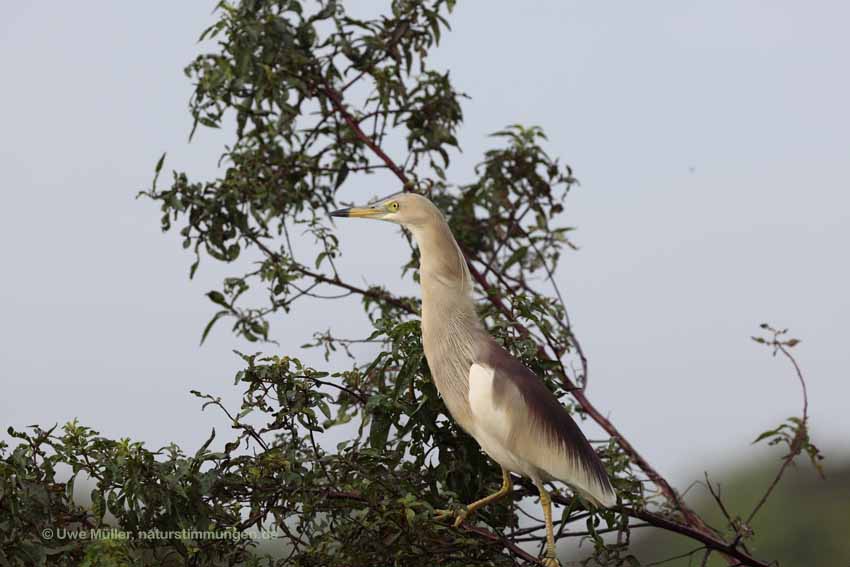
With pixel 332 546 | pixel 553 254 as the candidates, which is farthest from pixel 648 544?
pixel 332 546

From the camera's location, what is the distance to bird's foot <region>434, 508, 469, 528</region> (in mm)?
2818

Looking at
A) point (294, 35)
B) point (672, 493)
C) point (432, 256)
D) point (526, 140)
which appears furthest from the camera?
point (526, 140)

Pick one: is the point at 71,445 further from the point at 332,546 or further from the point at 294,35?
the point at 294,35

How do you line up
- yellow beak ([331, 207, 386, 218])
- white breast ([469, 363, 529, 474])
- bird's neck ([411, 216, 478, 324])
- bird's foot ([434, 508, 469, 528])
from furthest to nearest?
yellow beak ([331, 207, 386, 218])
bird's neck ([411, 216, 478, 324])
white breast ([469, 363, 529, 474])
bird's foot ([434, 508, 469, 528])

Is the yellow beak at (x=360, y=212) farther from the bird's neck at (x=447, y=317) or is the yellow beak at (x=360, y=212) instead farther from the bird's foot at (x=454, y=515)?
the bird's foot at (x=454, y=515)

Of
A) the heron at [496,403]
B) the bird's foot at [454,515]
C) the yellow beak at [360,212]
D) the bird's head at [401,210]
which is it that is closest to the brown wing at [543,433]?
the heron at [496,403]

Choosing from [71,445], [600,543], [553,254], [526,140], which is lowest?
[600,543]

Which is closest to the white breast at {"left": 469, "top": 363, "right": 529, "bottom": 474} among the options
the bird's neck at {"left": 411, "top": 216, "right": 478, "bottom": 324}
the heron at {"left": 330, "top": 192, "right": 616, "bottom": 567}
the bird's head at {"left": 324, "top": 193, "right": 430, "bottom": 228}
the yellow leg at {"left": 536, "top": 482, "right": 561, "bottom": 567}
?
the heron at {"left": 330, "top": 192, "right": 616, "bottom": 567}

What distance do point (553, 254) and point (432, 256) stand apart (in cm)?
151

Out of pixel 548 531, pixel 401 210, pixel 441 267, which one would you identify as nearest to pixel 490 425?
pixel 548 531

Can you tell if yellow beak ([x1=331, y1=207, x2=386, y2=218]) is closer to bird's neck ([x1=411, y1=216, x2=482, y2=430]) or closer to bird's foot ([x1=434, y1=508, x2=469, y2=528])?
bird's neck ([x1=411, y1=216, x2=482, y2=430])

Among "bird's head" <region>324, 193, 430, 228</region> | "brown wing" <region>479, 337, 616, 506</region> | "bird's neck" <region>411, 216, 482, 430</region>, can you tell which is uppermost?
"bird's head" <region>324, 193, 430, 228</region>

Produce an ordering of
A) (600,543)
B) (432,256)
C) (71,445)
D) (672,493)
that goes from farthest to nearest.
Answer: (672,493)
(432,256)
(600,543)
(71,445)

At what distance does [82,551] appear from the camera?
2.69 metres
